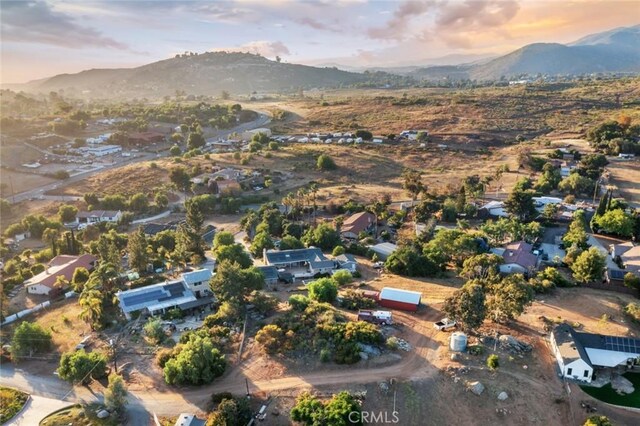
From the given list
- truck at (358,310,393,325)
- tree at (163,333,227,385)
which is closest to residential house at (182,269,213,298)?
tree at (163,333,227,385)

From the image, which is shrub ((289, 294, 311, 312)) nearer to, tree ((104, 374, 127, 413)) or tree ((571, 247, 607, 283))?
tree ((104, 374, 127, 413))

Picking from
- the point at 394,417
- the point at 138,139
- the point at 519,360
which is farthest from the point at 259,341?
the point at 138,139

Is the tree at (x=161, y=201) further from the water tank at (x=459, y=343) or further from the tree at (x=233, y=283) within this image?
the water tank at (x=459, y=343)

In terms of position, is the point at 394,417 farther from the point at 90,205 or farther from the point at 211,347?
the point at 90,205

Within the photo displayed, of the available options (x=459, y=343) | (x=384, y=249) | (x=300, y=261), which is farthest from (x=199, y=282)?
(x=459, y=343)

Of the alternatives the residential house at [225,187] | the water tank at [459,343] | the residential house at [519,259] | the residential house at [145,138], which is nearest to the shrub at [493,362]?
the water tank at [459,343]

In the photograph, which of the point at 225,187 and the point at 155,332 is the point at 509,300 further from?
the point at 225,187
